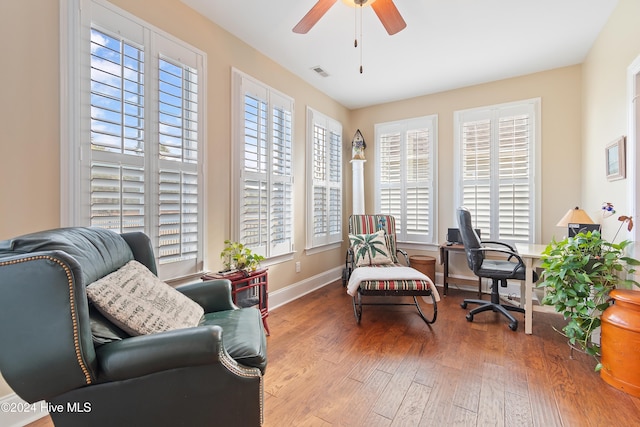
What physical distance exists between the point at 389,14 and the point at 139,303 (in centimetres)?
227

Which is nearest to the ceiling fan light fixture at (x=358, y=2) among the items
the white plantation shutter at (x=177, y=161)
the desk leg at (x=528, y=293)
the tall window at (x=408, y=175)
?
the white plantation shutter at (x=177, y=161)

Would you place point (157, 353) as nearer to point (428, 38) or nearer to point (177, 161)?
point (177, 161)

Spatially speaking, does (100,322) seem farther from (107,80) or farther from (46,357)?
(107,80)

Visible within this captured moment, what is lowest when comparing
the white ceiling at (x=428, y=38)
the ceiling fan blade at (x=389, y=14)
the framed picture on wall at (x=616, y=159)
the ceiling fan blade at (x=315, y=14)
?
the framed picture on wall at (x=616, y=159)

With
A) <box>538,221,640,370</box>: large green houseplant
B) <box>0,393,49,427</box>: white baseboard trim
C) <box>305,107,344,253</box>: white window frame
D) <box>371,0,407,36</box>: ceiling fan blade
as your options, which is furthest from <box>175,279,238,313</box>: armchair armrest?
<box>538,221,640,370</box>: large green houseplant

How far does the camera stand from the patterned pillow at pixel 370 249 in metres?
3.34

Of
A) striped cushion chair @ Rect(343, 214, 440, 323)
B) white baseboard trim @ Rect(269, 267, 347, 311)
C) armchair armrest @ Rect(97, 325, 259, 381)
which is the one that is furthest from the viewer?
white baseboard trim @ Rect(269, 267, 347, 311)

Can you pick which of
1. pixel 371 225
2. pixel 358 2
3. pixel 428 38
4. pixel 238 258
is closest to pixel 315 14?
pixel 358 2

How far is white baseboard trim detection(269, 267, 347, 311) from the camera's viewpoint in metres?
3.24

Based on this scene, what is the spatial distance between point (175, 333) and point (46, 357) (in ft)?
1.27

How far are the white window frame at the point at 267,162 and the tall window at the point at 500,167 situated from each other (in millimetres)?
2311

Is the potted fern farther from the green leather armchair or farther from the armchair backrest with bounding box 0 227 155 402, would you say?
the armchair backrest with bounding box 0 227 155 402

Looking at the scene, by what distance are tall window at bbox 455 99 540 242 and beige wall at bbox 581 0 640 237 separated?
0.49 meters

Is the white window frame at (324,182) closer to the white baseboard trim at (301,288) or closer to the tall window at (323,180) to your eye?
the tall window at (323,180)
